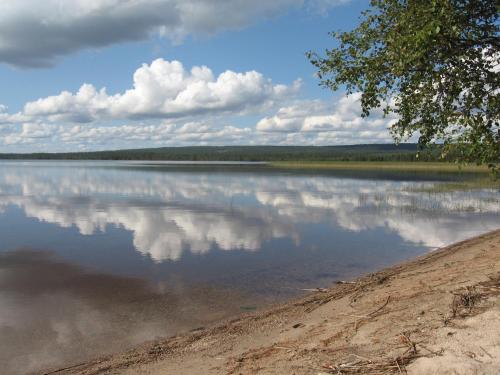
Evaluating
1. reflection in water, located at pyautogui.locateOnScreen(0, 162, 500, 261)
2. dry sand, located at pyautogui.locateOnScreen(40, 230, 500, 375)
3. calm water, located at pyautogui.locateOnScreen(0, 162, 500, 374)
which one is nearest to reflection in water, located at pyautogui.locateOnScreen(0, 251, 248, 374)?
calm water, located at pyautogui.locateOnScreen(0, 162, 500, 374)

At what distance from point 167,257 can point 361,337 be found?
1296 cm

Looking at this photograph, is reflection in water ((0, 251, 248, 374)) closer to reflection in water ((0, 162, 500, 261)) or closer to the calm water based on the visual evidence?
the calm water

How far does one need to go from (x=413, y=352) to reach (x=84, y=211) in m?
31.6

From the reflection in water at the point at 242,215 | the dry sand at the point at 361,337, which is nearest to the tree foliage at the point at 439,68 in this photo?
the dry sand at the point at 361,337

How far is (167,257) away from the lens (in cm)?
2009

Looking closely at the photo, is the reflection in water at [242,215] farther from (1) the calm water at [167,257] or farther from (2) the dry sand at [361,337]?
(2) the dry sand at [361,337]

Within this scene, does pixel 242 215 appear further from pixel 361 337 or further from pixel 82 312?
pixel 361 337

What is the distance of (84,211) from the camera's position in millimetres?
34875

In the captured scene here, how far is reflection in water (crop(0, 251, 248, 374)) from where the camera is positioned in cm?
1070

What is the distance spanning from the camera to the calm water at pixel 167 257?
1218 centimetres

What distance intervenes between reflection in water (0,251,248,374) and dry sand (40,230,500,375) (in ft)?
3.26

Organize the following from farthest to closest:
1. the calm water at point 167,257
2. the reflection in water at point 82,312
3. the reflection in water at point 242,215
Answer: the reflection in water at point 242,215 → the calm water at point 167,257 → the reflection in water at point 82,312

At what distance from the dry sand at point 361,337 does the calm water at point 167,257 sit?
1.63 metres

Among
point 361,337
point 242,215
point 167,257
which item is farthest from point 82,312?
point 242,215
